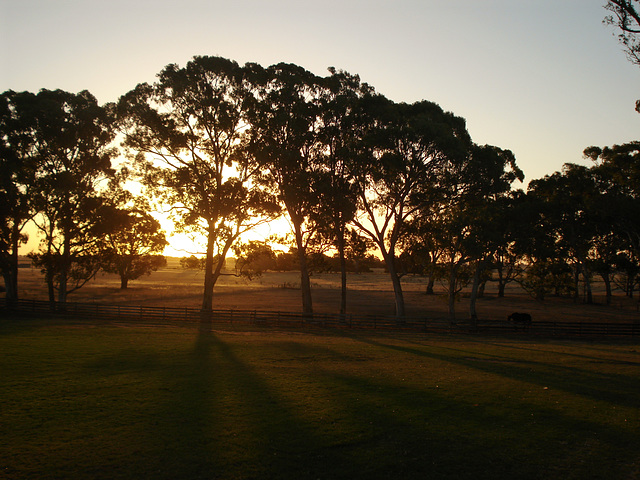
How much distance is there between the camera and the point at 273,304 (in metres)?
62.8

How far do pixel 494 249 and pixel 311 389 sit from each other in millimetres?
36023

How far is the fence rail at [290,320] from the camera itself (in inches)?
1531

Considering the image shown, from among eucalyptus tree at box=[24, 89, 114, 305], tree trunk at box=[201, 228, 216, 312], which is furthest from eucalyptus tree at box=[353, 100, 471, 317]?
eucalyptus tree at box=[24, 89, 114, 305]

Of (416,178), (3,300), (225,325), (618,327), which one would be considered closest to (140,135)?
(225,325)

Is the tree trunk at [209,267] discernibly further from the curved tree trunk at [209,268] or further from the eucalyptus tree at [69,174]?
the eucalyptus tree at [69,174]

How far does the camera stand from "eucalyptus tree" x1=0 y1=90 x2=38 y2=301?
42906mm

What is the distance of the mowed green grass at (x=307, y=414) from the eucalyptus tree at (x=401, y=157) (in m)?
19.9

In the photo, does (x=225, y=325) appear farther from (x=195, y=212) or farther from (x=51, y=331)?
(x=51, y=331)

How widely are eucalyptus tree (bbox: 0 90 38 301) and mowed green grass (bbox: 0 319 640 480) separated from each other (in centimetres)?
2277

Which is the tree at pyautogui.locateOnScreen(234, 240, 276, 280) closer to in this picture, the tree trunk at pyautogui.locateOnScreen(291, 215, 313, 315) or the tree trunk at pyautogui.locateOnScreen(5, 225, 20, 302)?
the tree trunk at pyautogui.locateOnScreen(291, 215, 313, 315)

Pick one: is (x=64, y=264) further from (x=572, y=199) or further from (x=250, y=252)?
(x=572, y=199)

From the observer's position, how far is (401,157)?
40625 mm

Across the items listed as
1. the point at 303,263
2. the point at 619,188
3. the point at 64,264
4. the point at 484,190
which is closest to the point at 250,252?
the point at 303,263

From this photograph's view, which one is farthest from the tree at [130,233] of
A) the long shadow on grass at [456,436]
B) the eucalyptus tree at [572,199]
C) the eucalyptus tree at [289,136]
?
the eucalyptus tree at [572,199]
